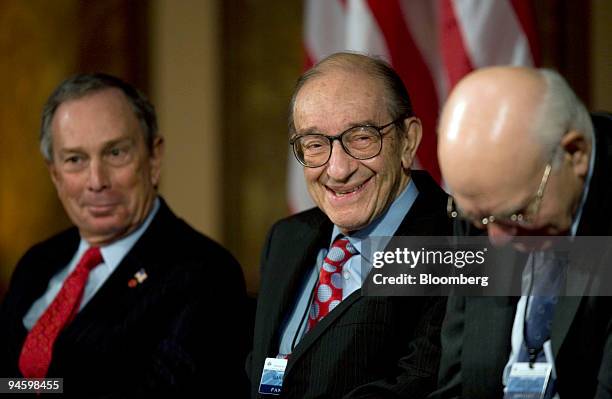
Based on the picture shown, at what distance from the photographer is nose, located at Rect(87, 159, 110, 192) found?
347cm

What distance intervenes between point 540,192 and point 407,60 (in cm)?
181

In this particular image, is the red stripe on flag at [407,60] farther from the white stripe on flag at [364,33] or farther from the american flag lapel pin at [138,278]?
the american flag lapel pin at [138,278]

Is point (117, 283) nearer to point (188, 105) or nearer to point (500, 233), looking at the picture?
point (500, 233)

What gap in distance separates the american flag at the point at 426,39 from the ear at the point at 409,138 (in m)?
0.75

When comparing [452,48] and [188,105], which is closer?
[452,48]

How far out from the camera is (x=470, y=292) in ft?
8.21

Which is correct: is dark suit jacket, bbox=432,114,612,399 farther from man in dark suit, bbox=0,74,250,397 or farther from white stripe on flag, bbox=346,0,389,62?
white stripe on flag, bbox=346,0,389,62

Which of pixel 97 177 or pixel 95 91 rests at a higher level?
pixel 95 91

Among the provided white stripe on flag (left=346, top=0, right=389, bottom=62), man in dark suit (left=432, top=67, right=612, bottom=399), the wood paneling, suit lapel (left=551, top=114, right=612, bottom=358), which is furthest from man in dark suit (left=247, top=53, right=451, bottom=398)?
the wood paneling

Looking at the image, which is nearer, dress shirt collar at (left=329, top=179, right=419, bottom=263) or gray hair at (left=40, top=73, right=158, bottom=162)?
dress shirt collar at (left=329, top=179, right=419, bottom=263)

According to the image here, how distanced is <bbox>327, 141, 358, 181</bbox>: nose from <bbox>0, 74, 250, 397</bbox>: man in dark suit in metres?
0.65

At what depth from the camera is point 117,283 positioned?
11.0ft

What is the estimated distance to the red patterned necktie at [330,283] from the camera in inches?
112

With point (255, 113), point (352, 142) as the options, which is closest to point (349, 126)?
point (352, 142)
